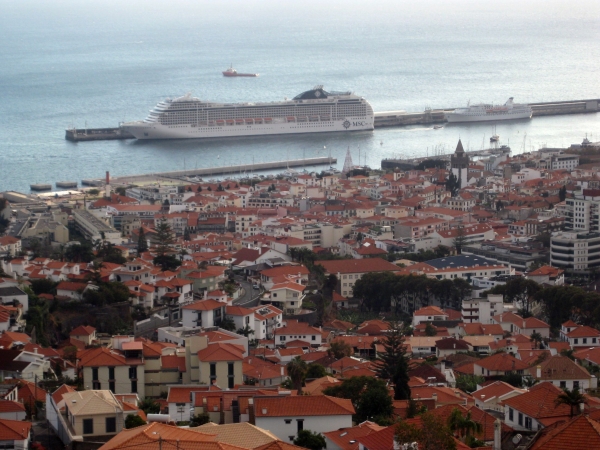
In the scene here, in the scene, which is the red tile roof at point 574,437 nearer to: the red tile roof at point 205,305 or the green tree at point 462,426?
the green tree at point 462,426

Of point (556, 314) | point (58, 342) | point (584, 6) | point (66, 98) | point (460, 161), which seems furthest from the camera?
point (584, 6)

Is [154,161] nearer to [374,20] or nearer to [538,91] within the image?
[538,91]

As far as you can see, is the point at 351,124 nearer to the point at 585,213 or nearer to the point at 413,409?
the point at 585,213

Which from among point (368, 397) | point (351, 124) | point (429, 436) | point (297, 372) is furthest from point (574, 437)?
point (351, 124)

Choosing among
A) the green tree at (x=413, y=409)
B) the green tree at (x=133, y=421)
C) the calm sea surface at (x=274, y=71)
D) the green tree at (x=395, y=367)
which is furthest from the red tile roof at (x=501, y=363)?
the calm sea surface at (x=274, y=71)

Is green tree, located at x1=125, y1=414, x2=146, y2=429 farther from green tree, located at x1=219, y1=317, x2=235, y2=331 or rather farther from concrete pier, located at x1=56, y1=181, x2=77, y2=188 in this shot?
concrete pier, located at x1=56, y1=181, x2=77, y2=188

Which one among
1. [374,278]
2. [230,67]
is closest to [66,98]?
[230,67]

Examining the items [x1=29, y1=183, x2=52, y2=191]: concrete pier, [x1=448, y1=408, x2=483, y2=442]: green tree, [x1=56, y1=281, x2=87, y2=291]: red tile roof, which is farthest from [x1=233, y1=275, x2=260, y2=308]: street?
[x1=29, y1=183, x2=52, y2=191]: concrete pier
